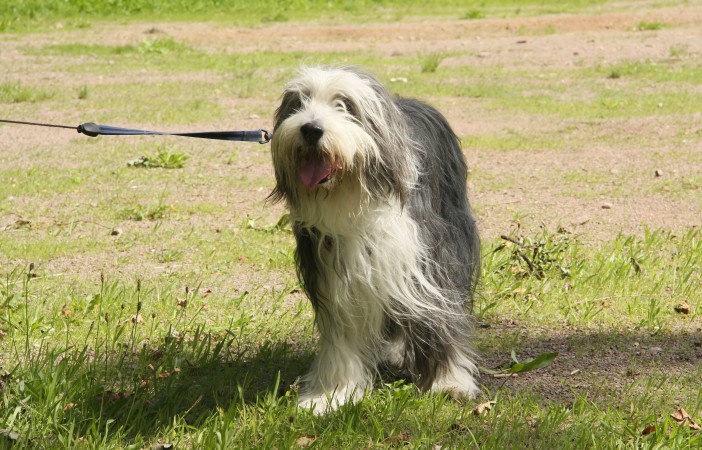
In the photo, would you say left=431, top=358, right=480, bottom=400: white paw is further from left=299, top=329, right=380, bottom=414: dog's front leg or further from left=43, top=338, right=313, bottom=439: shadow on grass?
left=43, top=338, right=313, bottom=439: shadow on grass

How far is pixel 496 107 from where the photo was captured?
36.3ft

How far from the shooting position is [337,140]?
11.4 ft

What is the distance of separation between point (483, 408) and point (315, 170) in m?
1.21

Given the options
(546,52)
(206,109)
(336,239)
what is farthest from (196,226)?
(546,52)

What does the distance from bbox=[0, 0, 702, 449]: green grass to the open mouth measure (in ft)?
3.02

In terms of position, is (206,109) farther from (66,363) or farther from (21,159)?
(66,363)

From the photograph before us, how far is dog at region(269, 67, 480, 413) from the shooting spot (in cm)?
358

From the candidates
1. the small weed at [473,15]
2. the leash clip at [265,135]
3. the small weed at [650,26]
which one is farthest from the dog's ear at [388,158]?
the small weed at [473,15]

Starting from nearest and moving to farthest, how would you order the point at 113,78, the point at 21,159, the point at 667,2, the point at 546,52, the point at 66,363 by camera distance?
1. the point at 66,363
2. the point at 21,159
3. the point at 113,78
4. the point at 546,52
5. the point at 667,2

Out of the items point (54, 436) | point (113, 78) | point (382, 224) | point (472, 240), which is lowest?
point (113, 78)

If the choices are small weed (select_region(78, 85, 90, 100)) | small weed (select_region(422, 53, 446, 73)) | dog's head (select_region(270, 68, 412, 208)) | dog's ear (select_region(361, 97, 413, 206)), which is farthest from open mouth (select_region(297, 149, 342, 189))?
small weed (select_region(422, 53, 446, 73))

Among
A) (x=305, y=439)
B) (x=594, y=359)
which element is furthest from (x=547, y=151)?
(x=305, y=439)

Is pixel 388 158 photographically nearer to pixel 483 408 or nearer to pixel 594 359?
pixel 483 408

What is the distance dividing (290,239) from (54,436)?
10.1 ft
